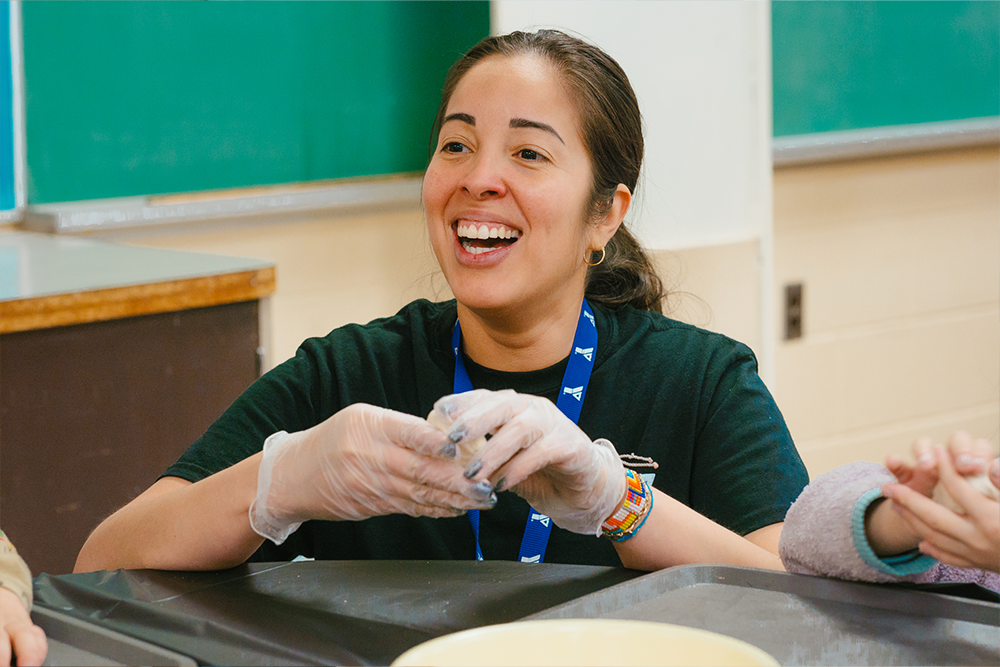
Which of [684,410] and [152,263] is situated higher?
[152,263]

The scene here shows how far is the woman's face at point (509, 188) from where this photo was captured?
4.24ft

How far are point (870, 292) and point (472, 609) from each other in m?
2.71

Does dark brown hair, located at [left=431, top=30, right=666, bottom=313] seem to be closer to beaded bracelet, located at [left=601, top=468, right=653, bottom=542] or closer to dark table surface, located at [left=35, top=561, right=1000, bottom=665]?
beaded bracelet, located at [left=601, top=468, right=653, bottom=542]

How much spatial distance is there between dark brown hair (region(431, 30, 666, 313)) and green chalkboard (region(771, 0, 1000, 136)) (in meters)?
1.63

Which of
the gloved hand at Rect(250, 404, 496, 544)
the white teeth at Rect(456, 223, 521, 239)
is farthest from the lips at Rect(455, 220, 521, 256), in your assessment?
the gloved hand at Rect(250, 404, 496, 544)

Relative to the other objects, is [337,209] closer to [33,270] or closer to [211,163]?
[211,163]

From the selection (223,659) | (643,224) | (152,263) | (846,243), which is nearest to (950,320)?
(846,243)

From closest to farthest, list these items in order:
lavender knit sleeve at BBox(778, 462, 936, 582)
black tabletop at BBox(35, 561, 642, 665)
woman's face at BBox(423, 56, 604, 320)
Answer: black tabletop at BBox(35, 561, 642, 665) < lavender knit sleeve at BBox(778, 462, 936, 582) < woman's face at BBox(423, 56, 604, 320)

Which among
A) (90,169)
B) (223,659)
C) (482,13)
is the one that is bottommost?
(223,659)

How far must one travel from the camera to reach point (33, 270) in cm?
173

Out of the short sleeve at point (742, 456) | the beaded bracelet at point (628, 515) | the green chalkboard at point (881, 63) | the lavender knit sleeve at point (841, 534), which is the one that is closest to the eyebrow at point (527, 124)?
the short sleeve at point (742, 456)

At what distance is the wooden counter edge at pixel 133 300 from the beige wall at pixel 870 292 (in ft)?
2.09

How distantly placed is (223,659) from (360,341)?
0.74 meters

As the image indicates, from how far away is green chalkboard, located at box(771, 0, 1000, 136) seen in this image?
9.68 feet
